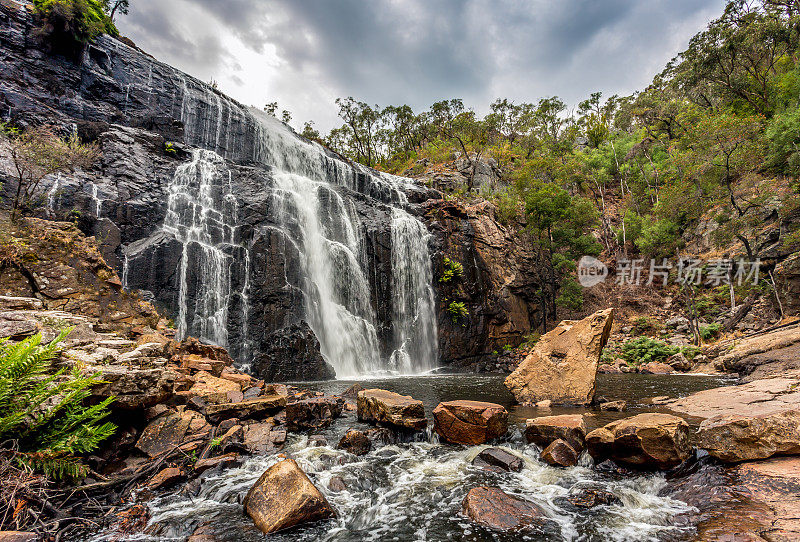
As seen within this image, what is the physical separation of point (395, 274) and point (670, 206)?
18493 mm

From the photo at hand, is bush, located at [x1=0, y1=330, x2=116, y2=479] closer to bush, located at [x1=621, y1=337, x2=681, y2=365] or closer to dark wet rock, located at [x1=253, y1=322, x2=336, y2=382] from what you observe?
dark wet rock, located at [x1=253, y1=322, x2=336, y2=382]

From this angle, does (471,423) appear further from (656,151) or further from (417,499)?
(656,151)

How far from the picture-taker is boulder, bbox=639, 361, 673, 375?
1540cm

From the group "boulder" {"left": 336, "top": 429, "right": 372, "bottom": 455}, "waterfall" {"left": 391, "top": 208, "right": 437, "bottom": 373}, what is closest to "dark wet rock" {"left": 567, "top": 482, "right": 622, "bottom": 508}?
"boulder" {"left": 336, "top": 429, "right": 372, "bottom": 455}

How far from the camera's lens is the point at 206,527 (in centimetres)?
360

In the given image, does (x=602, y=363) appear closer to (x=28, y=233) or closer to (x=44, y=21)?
(x=28, y=233)

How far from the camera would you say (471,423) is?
628 centimetres

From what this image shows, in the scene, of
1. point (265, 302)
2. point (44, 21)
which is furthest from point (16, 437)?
point (44, 21)

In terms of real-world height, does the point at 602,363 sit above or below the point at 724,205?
below

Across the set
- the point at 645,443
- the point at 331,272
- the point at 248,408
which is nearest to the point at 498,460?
the point at 645,443

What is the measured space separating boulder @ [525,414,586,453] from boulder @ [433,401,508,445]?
1.81 ft

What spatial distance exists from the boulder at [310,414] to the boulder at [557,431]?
13.6ft

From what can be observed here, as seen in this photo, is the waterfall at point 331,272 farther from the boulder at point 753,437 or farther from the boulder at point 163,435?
the boulder at point 753,437

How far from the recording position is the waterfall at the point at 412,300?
774 inches
